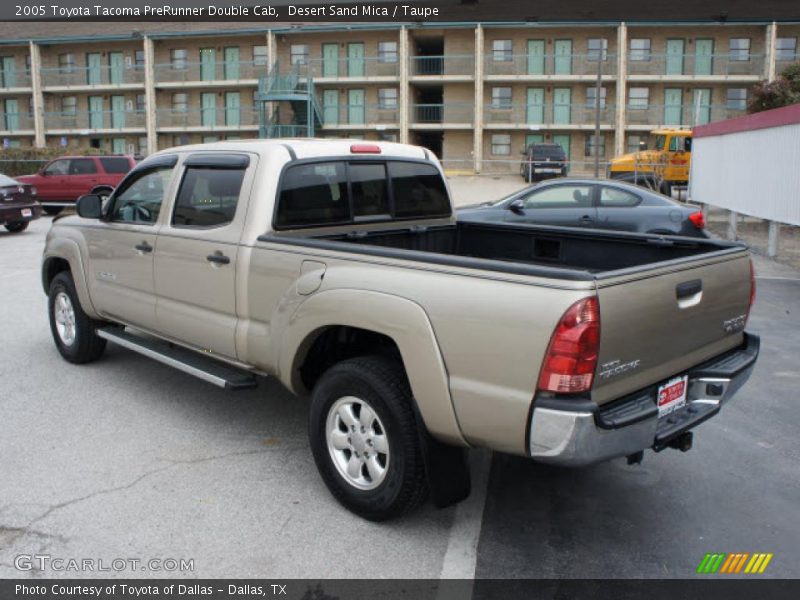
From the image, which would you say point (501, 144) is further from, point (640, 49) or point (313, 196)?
point (313, 196)

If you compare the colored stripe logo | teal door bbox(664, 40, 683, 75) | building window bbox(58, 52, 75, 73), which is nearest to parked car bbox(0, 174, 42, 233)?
the colored stripe logo

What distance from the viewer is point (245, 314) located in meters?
4.68

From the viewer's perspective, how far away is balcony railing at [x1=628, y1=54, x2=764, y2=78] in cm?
4478

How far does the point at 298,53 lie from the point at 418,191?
1809 inches

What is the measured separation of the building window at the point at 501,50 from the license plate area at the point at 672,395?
45.5 metres

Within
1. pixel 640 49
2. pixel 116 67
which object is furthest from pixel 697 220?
pixel 116 67

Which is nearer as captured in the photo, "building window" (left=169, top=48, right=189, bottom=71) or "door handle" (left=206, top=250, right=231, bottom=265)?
"door handle" (left=206, top=250, right=231, bottom=265)

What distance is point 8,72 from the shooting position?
5269 cm

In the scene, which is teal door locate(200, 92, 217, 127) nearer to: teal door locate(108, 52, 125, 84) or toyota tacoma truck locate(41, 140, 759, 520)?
teal door locate(108, 52, 125, 84)

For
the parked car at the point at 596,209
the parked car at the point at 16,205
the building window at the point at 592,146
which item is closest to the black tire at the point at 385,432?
the parked car at the point at 596,209

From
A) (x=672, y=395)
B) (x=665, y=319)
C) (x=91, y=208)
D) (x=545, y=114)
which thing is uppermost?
(x=545, y=114)

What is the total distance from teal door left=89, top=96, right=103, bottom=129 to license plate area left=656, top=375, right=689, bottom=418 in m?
53.6

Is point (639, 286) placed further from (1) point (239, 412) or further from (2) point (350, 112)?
(2) point (350, 112)

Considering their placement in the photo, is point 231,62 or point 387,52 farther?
point 231,62
